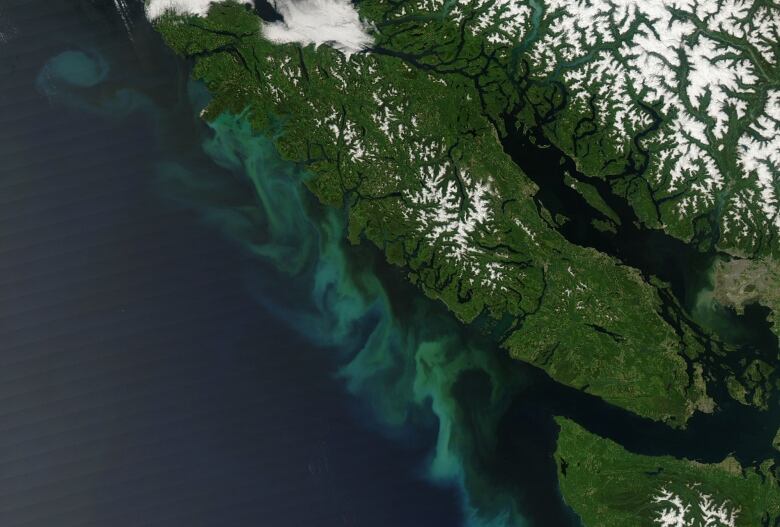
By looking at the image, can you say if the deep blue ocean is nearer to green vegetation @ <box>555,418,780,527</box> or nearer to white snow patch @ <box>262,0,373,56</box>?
green vegetation @ <box>555,418,780,527</box>

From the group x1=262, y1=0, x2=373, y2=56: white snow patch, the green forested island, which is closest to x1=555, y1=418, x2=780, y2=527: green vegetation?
the green forested island

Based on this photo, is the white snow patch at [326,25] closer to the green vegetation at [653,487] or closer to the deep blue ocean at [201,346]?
the deep blue ocean at [201,346]

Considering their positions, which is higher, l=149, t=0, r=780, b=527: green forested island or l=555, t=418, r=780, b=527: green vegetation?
l=149, t=0, r=780, b=527: green forested island

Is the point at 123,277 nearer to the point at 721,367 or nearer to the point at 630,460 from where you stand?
the point at 630,460

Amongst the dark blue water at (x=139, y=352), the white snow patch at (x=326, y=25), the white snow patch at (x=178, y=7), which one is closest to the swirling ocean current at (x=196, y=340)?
the dark blue water at (x=139, y=352)

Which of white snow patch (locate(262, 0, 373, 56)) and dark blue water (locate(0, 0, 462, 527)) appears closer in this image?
white snow patch (locate(262, 0, 373, 56))

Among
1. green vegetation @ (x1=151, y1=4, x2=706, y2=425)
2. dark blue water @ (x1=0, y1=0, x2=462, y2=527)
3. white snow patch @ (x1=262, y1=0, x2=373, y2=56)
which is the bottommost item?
dark blue water @ (x1=0, y1=0, x2=462, y2=527)

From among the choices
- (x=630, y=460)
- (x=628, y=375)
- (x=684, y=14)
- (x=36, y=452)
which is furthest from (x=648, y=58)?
(x=36, y=452)

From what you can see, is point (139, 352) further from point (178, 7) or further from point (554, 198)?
point (554, 198)
